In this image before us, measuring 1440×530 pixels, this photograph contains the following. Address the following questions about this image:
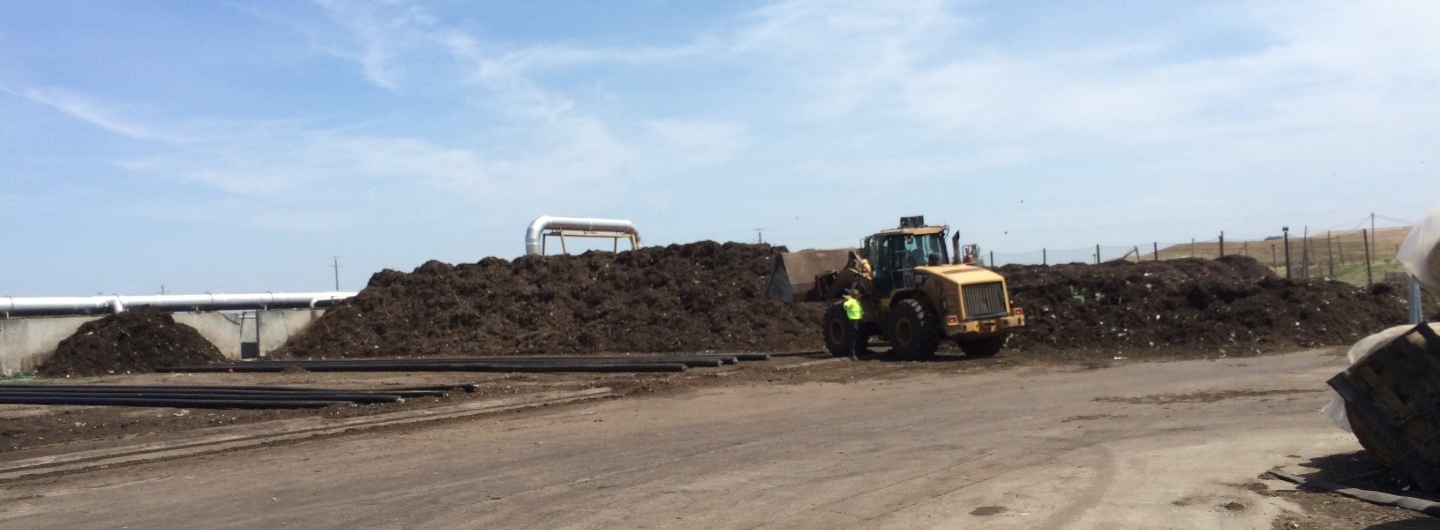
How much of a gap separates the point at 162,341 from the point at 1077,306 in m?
24.3

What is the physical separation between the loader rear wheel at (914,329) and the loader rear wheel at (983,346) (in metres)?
0.96

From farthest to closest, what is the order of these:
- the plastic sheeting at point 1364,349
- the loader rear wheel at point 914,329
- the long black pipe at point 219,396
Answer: the loader rear wheel at point 914,329
the long black pipe at point 219,396
the plastic sheeting at point 1364,349

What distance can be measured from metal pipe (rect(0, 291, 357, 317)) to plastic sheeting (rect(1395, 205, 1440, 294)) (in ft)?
117

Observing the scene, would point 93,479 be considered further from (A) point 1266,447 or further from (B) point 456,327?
(B) point 456,327

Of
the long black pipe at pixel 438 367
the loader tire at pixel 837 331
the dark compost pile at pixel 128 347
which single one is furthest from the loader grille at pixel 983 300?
the dark compost pile at pixel 128 347

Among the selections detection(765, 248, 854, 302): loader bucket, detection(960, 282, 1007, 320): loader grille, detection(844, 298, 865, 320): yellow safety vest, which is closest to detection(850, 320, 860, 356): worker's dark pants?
detection(844, 298, 865, 320): yellow safety vest

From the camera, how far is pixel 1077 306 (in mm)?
26844

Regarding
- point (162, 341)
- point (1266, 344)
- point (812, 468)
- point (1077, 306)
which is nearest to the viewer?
point (812, 468)

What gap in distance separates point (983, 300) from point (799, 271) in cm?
585

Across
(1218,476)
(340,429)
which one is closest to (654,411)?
(340,429)

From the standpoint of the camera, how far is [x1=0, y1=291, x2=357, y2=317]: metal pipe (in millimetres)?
37375

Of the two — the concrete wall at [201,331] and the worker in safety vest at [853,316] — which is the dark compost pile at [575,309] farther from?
the worker in safety vest at [853,316]

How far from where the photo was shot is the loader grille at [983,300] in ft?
74.9

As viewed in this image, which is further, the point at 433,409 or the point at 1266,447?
the point at 433,409
